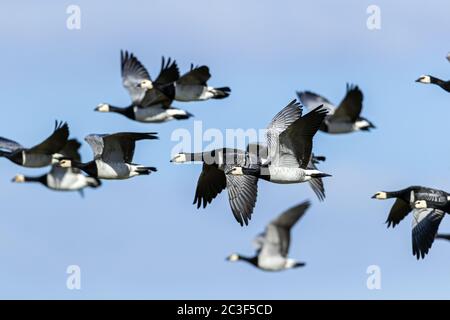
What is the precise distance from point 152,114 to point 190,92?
82 cm

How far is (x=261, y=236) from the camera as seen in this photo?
19500 millimetres

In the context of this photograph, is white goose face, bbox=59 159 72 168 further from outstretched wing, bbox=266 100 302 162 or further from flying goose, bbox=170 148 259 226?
outstretched wing, bbox=266 100 302 162

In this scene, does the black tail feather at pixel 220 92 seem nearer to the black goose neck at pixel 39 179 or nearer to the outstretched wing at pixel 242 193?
the black goose neck at pixel 39 179

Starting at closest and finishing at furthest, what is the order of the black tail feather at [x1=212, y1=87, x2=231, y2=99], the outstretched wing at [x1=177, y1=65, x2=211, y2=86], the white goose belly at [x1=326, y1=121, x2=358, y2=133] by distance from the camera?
the outstretched wing at [x1=177, y1=65, x2=211, y2=86] < the black tail feather at [x1=212, y1=87, x2=231, y2=99] < the white goose belly at [x1=326, y1=121, x2=358, y2=133]

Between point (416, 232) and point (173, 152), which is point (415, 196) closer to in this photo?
point (416, 232)

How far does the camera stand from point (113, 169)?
1906cm

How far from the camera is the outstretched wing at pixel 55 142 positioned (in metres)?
19.8

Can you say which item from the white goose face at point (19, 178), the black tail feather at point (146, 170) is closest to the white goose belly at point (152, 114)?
the white goose face at point (19, 178)

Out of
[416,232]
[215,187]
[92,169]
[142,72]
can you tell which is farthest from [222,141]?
[142,72]

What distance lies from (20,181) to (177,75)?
4.05 meters

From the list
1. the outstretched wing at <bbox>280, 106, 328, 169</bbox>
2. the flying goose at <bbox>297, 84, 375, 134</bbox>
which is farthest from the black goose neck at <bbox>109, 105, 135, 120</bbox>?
the outstretched wing at <bbox>280, 106, 328, 169</bbox>

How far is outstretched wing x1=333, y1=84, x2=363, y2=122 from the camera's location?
22200mm

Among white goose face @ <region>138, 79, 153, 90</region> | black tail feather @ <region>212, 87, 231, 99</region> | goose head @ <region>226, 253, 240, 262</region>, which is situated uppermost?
white goose face @ <region>138, 79, 153, 90</region>

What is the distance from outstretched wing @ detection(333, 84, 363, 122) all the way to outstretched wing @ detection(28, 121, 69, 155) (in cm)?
537
